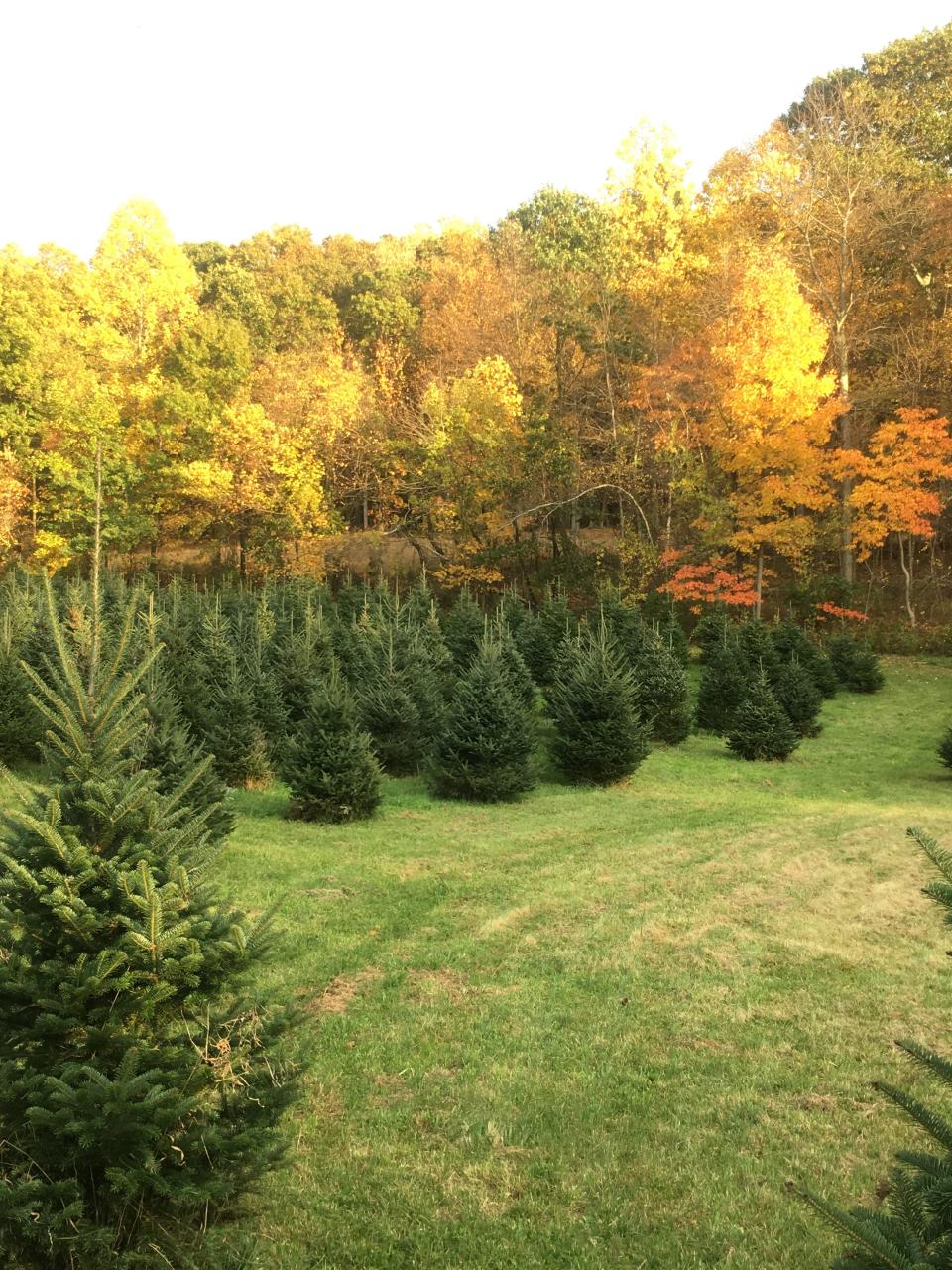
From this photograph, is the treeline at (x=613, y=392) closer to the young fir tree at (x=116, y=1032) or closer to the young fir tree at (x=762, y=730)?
the young fir tree at (x=762, y=730)

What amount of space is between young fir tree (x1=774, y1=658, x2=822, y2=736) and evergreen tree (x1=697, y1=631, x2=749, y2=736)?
947 mm

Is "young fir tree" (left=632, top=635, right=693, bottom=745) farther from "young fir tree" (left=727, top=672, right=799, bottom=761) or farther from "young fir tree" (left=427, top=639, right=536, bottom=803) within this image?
"young fir tree" (left=427, top=639, right=536, bottom=803)

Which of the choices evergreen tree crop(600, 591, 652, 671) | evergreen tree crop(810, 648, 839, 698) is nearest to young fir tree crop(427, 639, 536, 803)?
evergreen tree crop(600, 591, 652, 671)

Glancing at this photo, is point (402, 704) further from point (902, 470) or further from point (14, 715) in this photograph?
point (902, 470)

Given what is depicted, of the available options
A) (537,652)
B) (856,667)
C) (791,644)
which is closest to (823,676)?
(791,644)

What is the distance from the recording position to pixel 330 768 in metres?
13.1

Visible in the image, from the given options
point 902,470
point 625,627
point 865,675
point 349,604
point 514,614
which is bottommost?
point 865,675

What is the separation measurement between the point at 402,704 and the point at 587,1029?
10.3 meters

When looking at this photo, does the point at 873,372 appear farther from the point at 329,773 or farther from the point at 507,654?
the point at 329,773

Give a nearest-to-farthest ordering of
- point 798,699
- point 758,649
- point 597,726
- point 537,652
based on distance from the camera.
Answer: point 597,726
point 798,699
point 758,649
point 537,652

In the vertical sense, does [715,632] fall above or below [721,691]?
above

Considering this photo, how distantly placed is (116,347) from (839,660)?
110 ft

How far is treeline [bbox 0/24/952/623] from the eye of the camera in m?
29.3

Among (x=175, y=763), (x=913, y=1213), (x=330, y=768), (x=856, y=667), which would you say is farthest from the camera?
(x=856, y=667)
